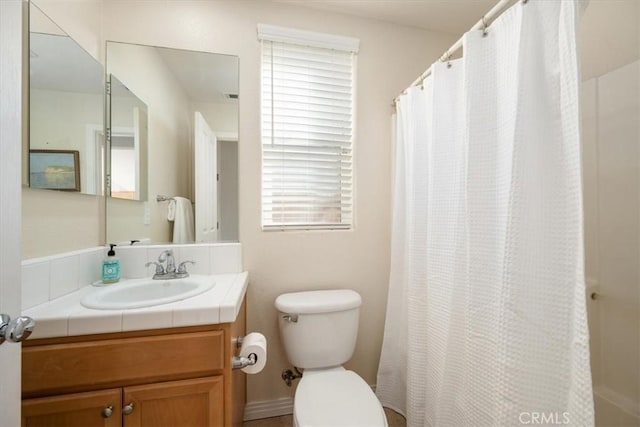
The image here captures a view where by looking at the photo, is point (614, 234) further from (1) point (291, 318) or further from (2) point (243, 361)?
(2) point (243, 361)

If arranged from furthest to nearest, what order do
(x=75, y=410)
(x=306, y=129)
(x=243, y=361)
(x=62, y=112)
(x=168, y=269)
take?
(x=306, y=129) → (x=168, y=269) → (x=62, y=112) → (x=243, y=361) → (x=75, y=410)

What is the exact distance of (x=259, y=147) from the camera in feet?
4.91

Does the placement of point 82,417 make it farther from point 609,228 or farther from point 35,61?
point 609,228

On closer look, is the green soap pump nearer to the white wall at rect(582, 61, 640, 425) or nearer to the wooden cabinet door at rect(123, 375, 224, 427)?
the wooden cabinet door at rect(123, 375, 224, 427)

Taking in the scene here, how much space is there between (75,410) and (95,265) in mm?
647

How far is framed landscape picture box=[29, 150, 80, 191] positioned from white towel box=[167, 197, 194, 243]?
39 centimetres

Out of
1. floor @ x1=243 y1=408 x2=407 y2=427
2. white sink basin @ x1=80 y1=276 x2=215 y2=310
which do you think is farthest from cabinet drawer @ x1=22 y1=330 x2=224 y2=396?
floor @ x1=243 y1=408 x2=407 y2=427

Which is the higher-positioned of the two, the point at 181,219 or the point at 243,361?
the point at 181,219

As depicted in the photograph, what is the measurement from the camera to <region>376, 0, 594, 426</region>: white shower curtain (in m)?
0.73

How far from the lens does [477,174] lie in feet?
3.12

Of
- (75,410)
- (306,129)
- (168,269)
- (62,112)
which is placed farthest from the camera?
(306,129)

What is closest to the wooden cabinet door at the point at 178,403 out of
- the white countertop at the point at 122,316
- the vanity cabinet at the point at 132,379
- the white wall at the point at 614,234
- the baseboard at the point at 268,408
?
the vanity cabinet at the point at 132,379

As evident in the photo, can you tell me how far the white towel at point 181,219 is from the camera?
1.42 metres

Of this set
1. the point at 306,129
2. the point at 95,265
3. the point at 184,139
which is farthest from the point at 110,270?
the point at 306,129
